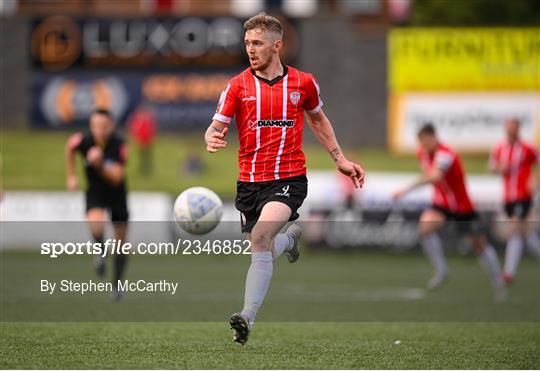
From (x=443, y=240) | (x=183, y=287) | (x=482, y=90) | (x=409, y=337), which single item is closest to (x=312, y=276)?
(x=183, y=287)

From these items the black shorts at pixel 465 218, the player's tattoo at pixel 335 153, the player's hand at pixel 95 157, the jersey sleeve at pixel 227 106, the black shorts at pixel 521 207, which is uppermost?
the jersey sleeve at pixel 227 106

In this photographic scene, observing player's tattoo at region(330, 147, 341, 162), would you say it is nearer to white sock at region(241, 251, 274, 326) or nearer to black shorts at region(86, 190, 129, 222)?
white sock at region(241, 251, 274, 326)

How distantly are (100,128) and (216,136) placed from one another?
567 cm

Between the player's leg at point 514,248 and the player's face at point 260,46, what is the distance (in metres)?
8.47

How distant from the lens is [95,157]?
12641mm

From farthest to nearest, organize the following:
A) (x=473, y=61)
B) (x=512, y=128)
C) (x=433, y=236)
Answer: (x=473, y=61)
(x=512, y=128)
(x=433, y=236)

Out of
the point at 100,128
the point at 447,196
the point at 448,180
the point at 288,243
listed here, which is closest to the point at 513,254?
the point at 447,196

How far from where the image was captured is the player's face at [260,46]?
7.96m

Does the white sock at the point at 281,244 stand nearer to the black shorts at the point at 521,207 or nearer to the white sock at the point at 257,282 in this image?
the white sock at the point at 257,282

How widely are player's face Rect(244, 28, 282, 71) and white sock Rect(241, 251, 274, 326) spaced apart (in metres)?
1.40

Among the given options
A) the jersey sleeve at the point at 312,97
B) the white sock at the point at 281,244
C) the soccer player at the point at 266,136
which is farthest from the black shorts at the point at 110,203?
the jersey sleeve at the point at 312,97

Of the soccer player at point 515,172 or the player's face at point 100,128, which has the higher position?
the player's face at point 100,128

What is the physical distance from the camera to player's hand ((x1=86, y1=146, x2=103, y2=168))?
12648mm

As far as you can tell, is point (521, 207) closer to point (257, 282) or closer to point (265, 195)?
point (265, 195)
